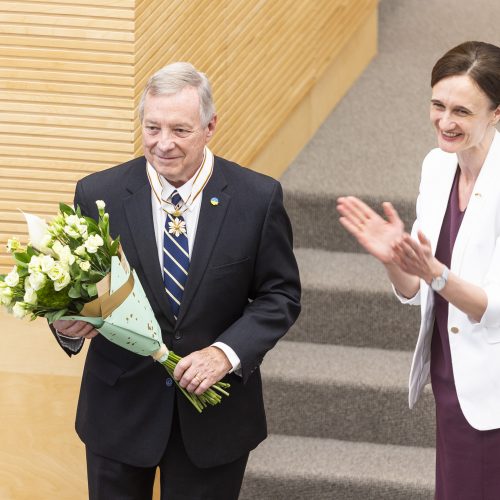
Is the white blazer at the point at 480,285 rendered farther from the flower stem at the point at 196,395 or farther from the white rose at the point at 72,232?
the white rose at the point at 72,232

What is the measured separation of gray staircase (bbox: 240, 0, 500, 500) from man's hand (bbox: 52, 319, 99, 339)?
5.00 ft

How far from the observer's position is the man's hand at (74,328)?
9.82 feet

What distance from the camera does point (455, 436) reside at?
3213 millimetres

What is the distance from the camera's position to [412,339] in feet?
15.8

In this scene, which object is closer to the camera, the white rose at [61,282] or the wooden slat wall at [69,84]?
the white rose at [61,282]

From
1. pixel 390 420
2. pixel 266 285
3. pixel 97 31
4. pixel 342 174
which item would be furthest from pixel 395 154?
pixel 266 285

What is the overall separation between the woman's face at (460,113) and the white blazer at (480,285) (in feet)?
0.34

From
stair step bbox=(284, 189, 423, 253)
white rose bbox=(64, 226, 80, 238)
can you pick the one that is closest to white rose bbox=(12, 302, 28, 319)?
white rose bbox=(64, 226, 80, 238)

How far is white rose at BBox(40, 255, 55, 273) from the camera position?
112 inches

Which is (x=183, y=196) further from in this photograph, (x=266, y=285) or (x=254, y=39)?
(x=254, y=39)

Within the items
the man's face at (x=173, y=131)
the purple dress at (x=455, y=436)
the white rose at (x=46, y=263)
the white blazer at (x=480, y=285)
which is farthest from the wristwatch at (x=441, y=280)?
the white rose at (x=46, y=263)

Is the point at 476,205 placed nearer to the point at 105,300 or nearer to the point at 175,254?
the point at 175,254

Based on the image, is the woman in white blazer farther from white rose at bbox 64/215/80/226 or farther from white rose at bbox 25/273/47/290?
white rose at bbox 25/273/47/290

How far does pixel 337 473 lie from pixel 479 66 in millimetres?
1827
